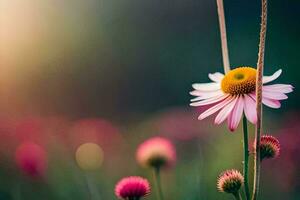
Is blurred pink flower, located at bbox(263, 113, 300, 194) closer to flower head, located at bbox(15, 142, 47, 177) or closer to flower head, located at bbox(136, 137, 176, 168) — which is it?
flower head, located at bbox(136, 137, 176, 168)

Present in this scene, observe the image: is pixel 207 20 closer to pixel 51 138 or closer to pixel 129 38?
pixel 129 38

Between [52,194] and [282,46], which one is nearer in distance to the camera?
[52,194]

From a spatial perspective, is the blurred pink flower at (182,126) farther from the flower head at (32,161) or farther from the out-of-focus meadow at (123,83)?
the flower head at (32,161)

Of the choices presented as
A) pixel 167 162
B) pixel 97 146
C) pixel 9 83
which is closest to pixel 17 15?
pixel 9 83

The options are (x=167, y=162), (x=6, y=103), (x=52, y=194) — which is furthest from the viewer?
(x=6, y=103)

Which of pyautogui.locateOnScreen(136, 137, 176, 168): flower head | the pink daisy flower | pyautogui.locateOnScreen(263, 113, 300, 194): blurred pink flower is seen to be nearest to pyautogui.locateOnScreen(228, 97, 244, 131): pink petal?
the pink daisy flower

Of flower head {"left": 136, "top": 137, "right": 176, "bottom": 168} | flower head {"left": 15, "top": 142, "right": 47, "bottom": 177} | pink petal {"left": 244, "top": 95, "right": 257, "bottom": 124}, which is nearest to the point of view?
pink petal {"left": 244, "top": 95, "right": 257, "bottom": 124}

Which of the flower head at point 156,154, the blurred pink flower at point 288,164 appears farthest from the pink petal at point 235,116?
the blurred pink flower at point 288,164
